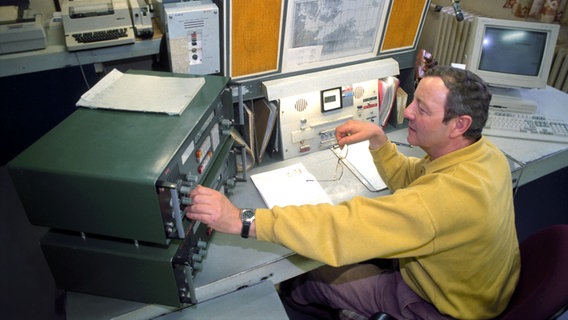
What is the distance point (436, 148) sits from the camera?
4.23 ft

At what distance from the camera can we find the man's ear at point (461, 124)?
3.89 ft

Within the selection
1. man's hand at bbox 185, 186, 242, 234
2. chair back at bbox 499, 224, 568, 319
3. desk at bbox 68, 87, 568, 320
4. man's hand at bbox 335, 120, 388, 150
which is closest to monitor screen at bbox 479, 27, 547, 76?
desk at bbox 68, 87, 568, 320

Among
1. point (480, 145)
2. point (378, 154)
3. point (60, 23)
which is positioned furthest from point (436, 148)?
point (60, 23)

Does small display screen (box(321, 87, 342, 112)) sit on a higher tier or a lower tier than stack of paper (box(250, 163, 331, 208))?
higher

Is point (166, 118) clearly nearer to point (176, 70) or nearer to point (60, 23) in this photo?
point (176, 70)

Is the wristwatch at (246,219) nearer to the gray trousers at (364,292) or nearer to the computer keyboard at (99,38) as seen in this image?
the gray trousers at (364,292)

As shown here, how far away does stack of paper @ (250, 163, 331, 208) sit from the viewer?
1.49m

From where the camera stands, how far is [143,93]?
1205 mm

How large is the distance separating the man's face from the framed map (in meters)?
0.56

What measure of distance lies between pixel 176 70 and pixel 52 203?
0.72m

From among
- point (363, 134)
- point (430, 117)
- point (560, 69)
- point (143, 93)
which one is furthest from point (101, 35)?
point (560, 69)

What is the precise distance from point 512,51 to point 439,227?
1.47 meters

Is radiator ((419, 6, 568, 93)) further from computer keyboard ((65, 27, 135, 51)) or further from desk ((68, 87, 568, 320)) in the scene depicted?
computer keyboard ((65, 27, 135, 51))

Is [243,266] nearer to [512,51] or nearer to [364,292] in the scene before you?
[364,292]
